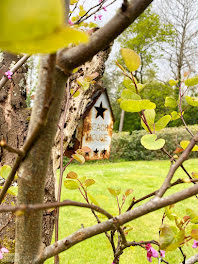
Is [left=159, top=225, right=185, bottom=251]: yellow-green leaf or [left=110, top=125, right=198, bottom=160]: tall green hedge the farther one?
[left=110, top=125, right=198, bottom=160]: tall green hedge

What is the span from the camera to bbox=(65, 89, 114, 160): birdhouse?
206cm

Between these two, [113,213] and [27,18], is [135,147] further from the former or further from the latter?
[27,18]

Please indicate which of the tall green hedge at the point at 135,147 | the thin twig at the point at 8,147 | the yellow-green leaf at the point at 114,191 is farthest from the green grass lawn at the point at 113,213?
the tall green hedge at the point at 135,147

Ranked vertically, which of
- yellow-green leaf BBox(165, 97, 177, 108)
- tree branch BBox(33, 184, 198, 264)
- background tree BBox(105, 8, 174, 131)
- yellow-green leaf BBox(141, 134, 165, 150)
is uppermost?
background tree BBox(105, 8, 174, 131)

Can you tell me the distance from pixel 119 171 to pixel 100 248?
375cm

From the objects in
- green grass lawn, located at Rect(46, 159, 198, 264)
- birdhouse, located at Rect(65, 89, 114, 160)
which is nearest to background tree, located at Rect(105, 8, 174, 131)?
green grass lawn, located at Rect(46, 159, 198, 264)

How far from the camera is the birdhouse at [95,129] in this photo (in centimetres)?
206

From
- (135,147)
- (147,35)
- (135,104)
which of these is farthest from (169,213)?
(147,35)

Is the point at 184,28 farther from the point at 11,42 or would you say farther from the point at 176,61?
the point at 11,42

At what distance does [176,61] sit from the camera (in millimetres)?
14438

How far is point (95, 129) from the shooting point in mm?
2229

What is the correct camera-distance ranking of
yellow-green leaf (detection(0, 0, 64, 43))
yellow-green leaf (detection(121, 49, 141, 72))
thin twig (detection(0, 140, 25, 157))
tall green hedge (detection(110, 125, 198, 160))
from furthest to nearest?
tall green hedge (detection(110, 125, 198, 160))
yellow-green leaf (detection(121, 49, 141, 72))
thin twig (detection(0, 140, 25, 157))
yellow-green leaf (detection(0, 0, 64, 43))

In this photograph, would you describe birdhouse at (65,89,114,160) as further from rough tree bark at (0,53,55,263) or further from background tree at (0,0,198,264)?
background tree at (0,0,198,264)

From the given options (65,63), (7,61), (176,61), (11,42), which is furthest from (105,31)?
(176,61)
